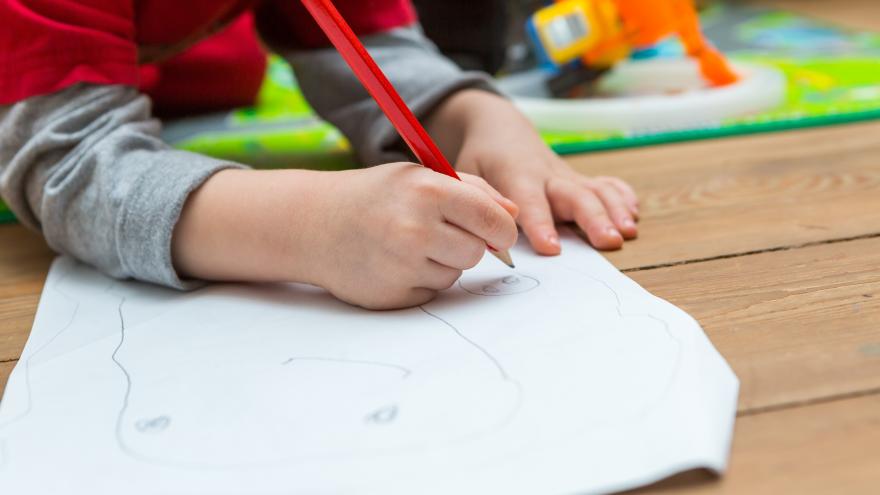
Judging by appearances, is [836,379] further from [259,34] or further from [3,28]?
[259,34]

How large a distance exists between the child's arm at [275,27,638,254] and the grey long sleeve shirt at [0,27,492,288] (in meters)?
0.18

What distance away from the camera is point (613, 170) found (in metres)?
0.76

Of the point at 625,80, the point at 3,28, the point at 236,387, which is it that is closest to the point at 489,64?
the point at 625,80

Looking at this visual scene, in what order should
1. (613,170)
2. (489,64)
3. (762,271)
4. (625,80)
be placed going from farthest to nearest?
1. (489,64)
2. (625,80)
3. (613,170)
4. (762,271)

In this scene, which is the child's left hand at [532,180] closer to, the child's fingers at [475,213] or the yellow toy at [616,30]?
the child's fingers at [475,213]

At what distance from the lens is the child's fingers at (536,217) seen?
0.56 metres

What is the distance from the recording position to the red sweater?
1.89 feet

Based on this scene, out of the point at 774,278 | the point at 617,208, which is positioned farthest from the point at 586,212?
the point at 774,278

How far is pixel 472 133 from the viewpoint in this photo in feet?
2.20

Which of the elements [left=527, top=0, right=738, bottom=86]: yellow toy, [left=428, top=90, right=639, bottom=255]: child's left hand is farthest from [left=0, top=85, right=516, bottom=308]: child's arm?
[left=527, top=0, right=738, bottom=86]: yellow toy

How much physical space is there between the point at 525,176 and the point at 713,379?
26 cm

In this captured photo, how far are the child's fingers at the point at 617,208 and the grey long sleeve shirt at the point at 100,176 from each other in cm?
25

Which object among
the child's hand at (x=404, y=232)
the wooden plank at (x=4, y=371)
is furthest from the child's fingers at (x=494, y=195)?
the wooden plank at (x=4, y=371)

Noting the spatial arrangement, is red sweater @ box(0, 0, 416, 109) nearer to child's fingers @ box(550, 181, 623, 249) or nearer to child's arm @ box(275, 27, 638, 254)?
child's arm @ box(275, 27, 638, 254)
